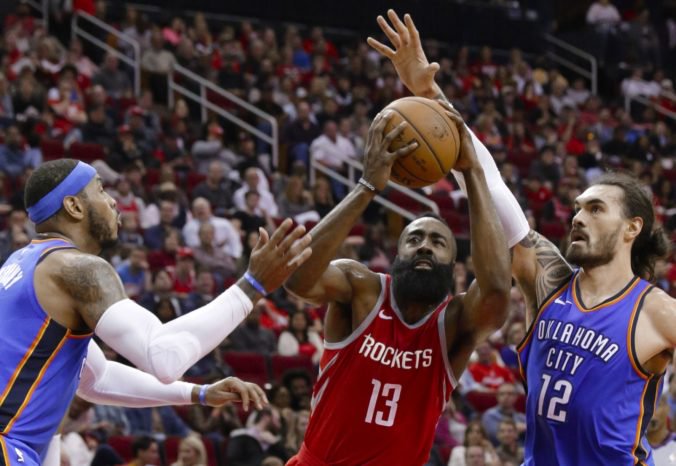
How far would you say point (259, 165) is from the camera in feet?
49.4

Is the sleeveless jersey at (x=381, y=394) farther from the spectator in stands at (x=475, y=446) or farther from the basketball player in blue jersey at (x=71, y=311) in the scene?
the spectator in stands at (x=475, y=446)

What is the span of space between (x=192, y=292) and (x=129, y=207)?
1.52 metres

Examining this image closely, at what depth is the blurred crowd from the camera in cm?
1013

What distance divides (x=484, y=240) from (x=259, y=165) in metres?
10.1

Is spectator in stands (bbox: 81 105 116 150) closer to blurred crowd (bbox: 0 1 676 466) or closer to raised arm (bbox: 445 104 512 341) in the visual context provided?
blurred crowd (bbox: 0 1 676 466)

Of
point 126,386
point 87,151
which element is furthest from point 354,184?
point 126,386

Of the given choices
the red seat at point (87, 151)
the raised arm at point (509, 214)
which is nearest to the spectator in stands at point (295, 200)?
the red seat at point (87, 151)

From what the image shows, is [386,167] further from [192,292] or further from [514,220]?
[192,292]

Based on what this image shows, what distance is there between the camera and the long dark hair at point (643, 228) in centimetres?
521

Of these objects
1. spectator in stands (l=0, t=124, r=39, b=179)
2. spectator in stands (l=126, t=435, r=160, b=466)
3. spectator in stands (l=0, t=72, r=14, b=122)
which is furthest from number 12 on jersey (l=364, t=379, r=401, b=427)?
spectator in stands (l=0, t=72, r=14, b=122)

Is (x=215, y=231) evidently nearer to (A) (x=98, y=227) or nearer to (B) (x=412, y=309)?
(B) (x=412, y=309)

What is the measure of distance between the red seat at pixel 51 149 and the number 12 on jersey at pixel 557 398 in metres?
9.14

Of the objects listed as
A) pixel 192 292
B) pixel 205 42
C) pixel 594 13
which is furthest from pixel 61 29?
pixel 594 13

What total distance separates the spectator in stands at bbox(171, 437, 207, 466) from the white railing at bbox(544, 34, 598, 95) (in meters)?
15.7
